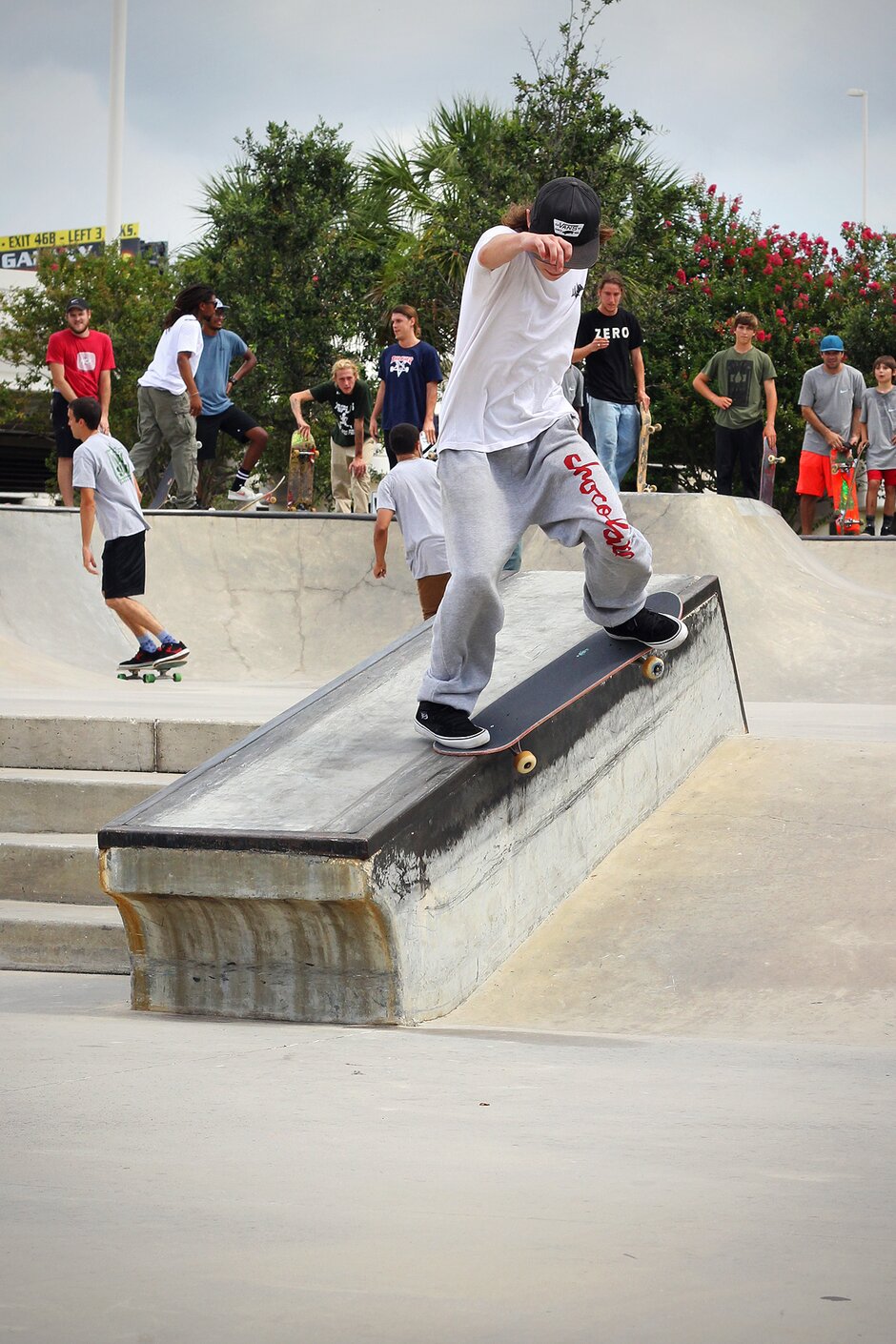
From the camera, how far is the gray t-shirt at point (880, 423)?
13.0 metres

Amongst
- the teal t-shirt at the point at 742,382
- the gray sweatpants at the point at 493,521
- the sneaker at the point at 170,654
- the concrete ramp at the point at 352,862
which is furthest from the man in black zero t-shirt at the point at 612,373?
the gray sweatpants at the point at 493,521

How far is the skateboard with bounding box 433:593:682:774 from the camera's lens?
419 cm

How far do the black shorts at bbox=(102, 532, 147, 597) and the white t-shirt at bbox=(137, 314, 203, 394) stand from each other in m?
2.82

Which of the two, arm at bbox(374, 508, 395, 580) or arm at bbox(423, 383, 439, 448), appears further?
arm at bbox(423, 383, 439, 448)

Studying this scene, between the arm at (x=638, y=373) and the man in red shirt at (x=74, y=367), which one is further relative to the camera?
the man in red shirt at (x=74, y=367)

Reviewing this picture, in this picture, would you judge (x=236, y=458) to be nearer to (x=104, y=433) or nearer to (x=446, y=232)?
(x=446, y=232)

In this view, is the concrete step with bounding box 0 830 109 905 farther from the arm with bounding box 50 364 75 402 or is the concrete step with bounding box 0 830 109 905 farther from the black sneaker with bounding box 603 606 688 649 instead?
the arm with bounding box 50 364 75 402

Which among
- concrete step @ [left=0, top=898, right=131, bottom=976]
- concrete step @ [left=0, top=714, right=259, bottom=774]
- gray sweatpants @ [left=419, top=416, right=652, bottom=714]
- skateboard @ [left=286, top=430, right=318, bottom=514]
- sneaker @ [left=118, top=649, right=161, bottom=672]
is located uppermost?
skateboard @ [left=286, top=430, right=318, bottom=514]

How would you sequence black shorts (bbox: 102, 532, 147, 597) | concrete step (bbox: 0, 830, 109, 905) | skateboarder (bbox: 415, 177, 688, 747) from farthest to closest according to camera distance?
black shorts (bbox: 102, 532, 147, 597) < concrete step (bbox: 0, 830, 109, 905) < skateboarder (bbox: 415, 177, 688, 747)

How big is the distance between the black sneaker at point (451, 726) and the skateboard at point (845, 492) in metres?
9.37

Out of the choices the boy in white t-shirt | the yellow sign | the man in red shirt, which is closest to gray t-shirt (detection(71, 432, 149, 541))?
the boy in white t-shirt

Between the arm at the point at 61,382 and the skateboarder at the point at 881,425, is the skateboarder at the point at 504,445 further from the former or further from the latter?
the skateboarder at the point at 881,425

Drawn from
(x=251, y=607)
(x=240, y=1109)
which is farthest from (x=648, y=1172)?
(x=251, y=607)

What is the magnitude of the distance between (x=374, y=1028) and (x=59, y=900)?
7.86 ft
